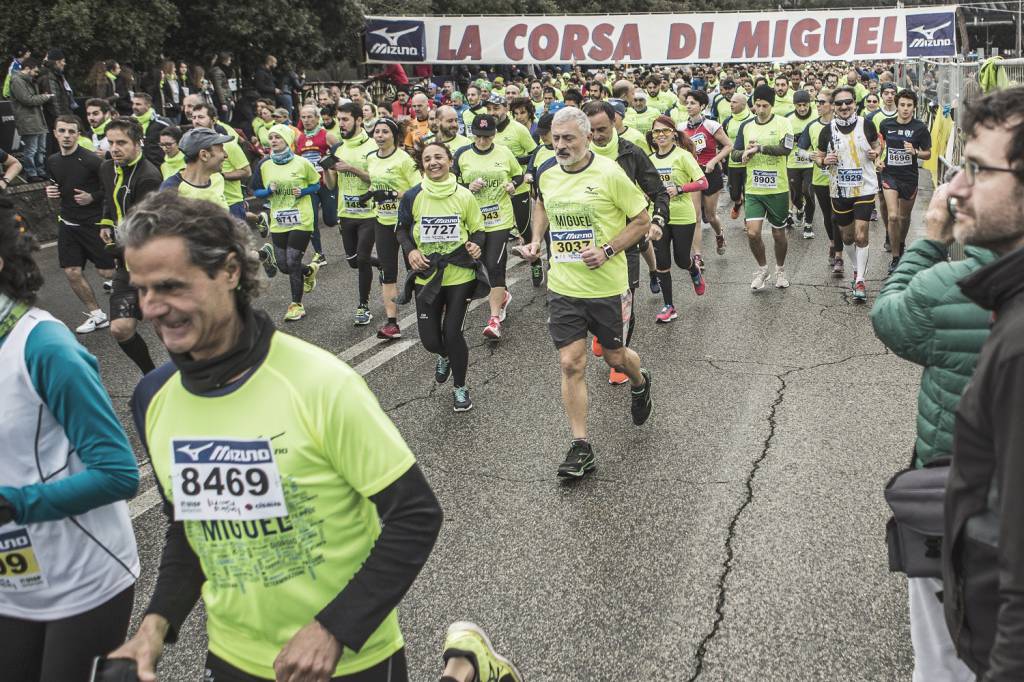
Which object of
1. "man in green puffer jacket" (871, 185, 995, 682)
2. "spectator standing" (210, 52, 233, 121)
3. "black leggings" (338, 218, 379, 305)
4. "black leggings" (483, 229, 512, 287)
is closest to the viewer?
"man in green puffer jacket" (871, 185, 995, 682)

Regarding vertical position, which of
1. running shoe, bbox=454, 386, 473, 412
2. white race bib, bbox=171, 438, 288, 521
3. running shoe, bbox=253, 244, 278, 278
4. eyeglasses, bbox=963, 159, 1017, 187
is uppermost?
eyeglasses, bbox=963, 159, 1017, 187

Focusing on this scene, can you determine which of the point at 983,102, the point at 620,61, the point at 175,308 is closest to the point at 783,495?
the point at 983,102

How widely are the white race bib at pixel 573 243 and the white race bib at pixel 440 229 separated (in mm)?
1611

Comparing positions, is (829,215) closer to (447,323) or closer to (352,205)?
(352,205)

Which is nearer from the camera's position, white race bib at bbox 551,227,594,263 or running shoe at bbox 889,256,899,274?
white race bib at bbox 551,227,594,263

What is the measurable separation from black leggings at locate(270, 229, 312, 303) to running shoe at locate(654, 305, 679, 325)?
3569 millimetres

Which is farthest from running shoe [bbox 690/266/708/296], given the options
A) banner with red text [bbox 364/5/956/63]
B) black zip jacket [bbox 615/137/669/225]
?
banner with red text [bbox 364/5/956/63]

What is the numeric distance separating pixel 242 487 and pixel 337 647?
1.35 ft

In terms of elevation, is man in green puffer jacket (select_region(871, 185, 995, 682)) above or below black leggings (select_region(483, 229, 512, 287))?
above

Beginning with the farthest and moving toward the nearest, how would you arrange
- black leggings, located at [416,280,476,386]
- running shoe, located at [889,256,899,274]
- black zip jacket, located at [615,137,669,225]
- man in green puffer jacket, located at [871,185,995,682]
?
running shoe, located at [889,256,899,274], black zip jacket, located at [615,137,669,225], black leggings, located at [416,280,476,386], man in green puffer jacket, located at [871,185,995,682]

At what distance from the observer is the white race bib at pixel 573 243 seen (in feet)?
21.5

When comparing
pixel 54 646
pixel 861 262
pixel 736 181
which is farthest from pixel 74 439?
pixel 736 181

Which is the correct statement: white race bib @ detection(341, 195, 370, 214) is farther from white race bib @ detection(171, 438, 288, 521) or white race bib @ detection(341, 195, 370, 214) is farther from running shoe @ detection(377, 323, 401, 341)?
white race bib @ detection(171, 438, 288, 521)

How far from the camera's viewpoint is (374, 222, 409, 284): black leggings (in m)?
9.96
